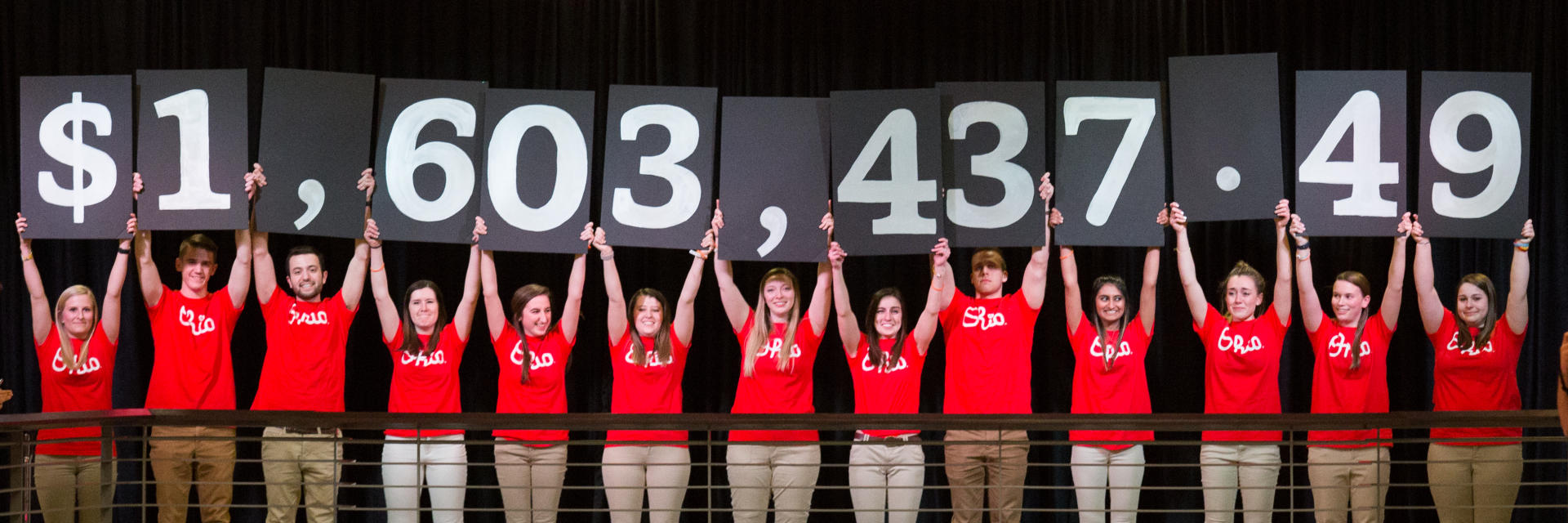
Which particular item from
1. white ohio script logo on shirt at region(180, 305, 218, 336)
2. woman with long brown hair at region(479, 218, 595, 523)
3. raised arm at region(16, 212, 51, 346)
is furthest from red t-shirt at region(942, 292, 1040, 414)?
raised arm at region(16, 212, 51, 346)

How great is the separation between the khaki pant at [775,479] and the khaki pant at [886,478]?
184 mm

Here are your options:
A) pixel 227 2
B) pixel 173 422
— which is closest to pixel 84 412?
pixel 173 422

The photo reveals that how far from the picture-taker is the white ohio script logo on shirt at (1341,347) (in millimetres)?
5652

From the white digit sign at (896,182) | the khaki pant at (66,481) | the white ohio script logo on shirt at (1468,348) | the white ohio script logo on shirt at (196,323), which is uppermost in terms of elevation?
the white digit sign at (896,182)

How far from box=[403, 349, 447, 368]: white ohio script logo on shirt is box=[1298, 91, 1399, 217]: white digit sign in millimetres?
3591

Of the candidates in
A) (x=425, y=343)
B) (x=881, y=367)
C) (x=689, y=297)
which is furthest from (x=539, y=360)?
(x=881, y=367)

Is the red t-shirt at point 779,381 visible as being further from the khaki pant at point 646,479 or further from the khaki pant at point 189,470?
the khaki pant at point 189,470

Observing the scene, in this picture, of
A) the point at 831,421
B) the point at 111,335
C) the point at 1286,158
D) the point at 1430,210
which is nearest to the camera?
the point at 831,421

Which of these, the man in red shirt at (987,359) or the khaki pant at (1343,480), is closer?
the khaki pant at (1343,480)

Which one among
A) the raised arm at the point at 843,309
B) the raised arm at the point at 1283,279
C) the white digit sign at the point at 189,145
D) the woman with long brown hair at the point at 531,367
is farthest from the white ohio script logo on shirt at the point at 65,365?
the raised arm at the point at 1283,279

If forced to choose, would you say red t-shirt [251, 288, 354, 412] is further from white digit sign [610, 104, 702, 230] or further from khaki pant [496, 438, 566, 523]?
white digit sign [610, 104, 702, 230]

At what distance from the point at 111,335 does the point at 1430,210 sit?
217 inches

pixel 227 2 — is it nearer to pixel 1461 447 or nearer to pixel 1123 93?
pixel 1123 93

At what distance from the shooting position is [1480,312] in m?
5.69
